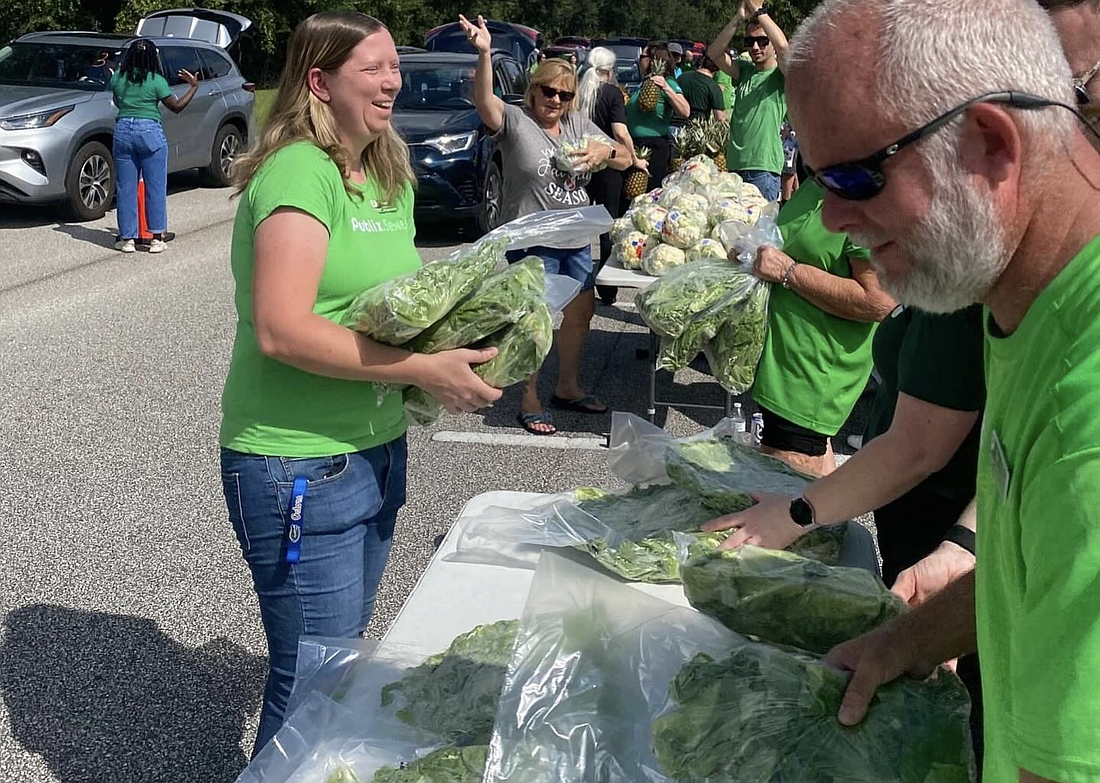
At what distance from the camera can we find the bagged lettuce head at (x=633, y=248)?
5.48 metres

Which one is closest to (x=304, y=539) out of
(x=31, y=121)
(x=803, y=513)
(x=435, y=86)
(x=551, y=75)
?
(x=803, y=513)

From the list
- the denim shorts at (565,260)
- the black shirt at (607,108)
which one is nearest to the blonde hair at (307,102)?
the denim shorts at (565,260)

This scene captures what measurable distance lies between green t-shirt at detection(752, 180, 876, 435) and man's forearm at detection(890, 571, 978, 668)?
6.15ft

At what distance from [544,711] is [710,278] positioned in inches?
103

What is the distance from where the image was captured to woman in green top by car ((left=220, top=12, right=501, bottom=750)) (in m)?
1.96

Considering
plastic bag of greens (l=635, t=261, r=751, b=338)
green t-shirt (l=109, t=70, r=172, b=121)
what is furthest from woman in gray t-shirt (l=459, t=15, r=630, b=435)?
green t-shirt (l=109, t=70, r=172, b=121)

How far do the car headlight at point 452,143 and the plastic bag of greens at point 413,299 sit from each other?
815 cm

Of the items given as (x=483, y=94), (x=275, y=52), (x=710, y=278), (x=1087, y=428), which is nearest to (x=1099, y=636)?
(x=1087, y=428)

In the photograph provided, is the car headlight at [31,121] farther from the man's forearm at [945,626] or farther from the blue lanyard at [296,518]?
the man's forearm at [945,626]

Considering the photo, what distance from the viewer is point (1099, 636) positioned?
2.86 ft

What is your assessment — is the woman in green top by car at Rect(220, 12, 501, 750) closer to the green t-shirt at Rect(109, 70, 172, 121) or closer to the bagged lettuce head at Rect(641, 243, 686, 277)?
the bagged lettuce head at Rect(641, 243, 686, 277)

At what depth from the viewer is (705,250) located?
515 centimetres

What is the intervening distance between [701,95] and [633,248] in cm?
501

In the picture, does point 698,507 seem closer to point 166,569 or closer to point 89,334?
point 166,569
